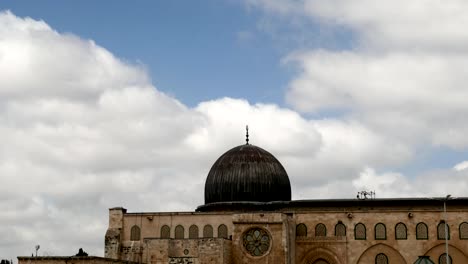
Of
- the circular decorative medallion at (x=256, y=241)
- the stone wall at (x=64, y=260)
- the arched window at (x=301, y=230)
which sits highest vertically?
the arched window at (x=301, y=230)

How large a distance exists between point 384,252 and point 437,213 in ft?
17.0

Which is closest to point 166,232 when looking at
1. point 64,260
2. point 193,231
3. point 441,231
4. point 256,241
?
point 193,231

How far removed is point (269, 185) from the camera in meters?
68.3

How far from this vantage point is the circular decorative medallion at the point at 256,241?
61625 millimetres

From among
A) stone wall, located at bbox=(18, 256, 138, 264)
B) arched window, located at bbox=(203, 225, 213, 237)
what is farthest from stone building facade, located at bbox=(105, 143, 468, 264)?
stone wall, located at bbox=(18, 256, 138, 264)

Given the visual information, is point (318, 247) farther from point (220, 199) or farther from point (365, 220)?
point (220, 199)

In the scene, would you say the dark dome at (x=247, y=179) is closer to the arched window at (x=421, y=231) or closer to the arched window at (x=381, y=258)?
the arched window at (x=381, y=258)

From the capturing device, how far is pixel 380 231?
209 feet

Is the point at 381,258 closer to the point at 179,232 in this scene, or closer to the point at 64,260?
the point at 179,232

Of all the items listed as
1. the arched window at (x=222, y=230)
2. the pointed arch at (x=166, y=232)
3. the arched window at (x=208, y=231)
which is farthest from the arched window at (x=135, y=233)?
the arched window at (x=222, y=230)

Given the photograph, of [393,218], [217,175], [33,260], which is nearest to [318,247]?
[393,218]

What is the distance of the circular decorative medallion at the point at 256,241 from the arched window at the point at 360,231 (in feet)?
24.7

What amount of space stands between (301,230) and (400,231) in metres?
7.86

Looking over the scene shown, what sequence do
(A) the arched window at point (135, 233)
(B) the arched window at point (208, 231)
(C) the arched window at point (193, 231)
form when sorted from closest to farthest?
(B) the arched window at point (208, 231) → (C) the arched window at point (193, 231) → (A) the arched window at point (135, 233)
